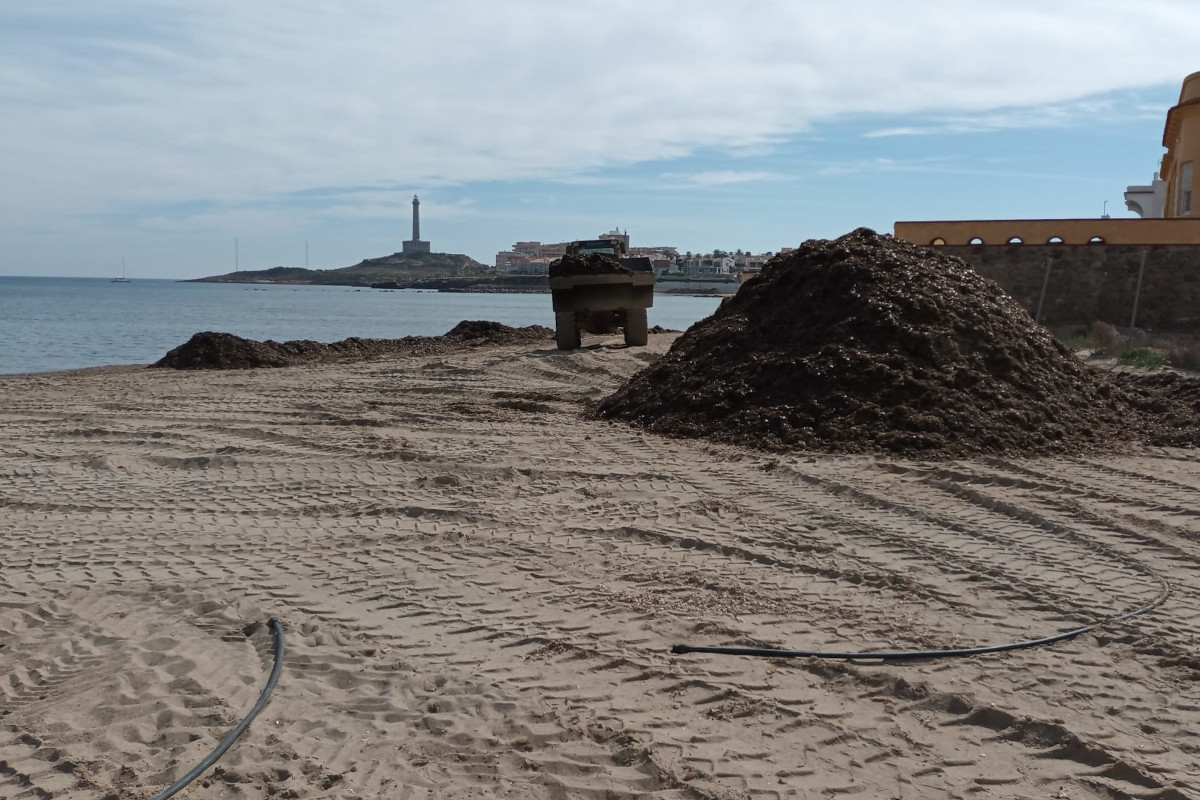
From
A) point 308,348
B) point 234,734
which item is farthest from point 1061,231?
point 234,734

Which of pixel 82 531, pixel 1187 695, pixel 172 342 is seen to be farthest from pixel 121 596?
pixel 172 342

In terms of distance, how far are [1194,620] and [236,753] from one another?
4.51 metres

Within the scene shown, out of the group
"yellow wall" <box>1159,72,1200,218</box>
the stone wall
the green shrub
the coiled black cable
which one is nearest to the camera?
the coiled black cable

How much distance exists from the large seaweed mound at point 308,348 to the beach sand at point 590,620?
9622 mm

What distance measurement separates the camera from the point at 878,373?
33.4 ft

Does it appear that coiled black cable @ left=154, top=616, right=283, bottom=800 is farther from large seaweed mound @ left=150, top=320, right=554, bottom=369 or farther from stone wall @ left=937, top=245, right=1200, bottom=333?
stone wall @ left=937, top=245, right=1200, bottom=333

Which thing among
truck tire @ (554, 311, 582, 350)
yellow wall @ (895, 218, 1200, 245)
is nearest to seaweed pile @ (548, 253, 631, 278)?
truck tire @ (554, 311, 582, 350)

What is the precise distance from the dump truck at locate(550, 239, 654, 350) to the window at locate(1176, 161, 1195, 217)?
14570 millimetres

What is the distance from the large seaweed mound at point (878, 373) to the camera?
9625 millimetres

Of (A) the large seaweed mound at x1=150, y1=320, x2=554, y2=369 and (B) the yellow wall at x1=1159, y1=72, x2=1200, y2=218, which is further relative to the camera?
(B) the yellow wall at x1=1159, y1=72, x2=1200, y2=218

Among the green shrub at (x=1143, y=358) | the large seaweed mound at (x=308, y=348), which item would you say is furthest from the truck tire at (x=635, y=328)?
the green shrub at (x=1143, y=358)

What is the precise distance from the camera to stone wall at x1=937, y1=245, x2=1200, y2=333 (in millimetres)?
20297

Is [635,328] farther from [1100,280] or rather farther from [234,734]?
[234,734]

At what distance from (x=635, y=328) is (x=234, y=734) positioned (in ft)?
52.6
